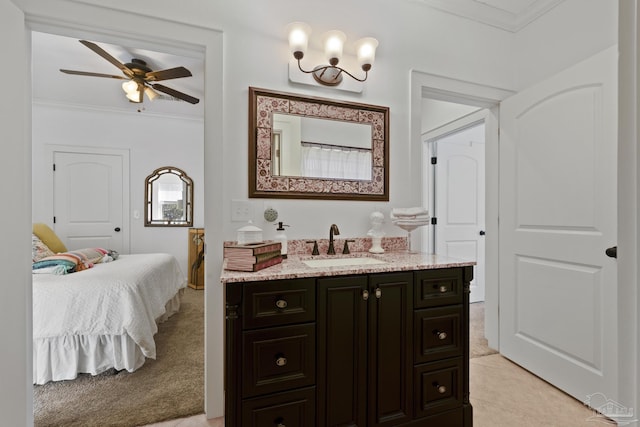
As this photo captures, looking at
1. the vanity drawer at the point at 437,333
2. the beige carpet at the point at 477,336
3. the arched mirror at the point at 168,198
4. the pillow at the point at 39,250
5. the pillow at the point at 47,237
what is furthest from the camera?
the arched mirror at the point at 168,198

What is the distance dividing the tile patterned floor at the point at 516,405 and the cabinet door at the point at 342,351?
774 mm

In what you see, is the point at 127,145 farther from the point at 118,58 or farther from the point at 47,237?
the point at 118,58

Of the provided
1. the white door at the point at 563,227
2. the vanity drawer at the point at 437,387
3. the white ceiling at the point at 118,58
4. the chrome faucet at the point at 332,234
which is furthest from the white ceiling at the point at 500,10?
the vanity drawer at the point at 437,387

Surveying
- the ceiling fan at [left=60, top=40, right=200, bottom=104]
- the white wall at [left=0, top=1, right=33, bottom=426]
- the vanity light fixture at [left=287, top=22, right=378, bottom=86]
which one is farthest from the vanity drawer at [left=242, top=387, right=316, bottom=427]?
the ceiling fan at [left=60, top=40, right=200, bottom=104]

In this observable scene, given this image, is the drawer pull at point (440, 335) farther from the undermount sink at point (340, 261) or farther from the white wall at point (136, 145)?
the white wall at point (136, 145)

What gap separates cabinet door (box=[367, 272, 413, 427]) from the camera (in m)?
1.44

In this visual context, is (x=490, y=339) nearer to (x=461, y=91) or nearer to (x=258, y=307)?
(x=461, y=91)

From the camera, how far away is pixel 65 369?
209cm

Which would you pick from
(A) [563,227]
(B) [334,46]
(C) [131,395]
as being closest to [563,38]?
(A) [563,227]

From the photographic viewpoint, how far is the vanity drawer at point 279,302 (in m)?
1.26

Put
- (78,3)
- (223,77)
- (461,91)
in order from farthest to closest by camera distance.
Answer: (461,91)
(223,77)
(78,3)

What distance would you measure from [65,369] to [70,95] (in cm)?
341

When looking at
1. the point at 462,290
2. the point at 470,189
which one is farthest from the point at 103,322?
the point at 470,189
